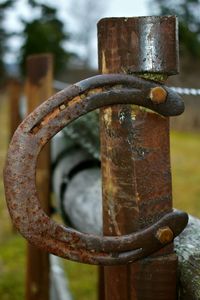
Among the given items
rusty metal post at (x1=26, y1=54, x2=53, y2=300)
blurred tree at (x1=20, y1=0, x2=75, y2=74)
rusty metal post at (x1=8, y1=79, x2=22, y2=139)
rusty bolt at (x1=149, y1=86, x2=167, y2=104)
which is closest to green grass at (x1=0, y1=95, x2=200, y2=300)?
rusty metal post at (x1=26, y1=54, x2=53, y2=300)

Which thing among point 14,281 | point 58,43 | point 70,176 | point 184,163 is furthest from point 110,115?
point 58,43

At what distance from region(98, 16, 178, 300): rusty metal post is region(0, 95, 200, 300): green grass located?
2.32 m

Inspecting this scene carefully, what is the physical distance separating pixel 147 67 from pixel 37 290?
6.54ft

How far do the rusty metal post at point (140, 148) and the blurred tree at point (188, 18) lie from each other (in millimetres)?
17233

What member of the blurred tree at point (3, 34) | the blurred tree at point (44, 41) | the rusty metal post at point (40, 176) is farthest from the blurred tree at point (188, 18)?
the rusty metal post at point (40, 176)

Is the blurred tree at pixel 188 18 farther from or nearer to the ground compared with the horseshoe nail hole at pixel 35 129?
farther from the ground

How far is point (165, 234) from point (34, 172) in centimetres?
24

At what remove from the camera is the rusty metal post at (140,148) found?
828 mm

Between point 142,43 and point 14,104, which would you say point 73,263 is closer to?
point 14,104

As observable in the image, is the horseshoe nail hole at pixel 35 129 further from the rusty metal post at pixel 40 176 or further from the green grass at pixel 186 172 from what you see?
the green grass at pixel 186 172

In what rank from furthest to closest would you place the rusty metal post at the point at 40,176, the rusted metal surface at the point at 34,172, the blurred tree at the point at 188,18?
1. the blurred tree at the point at 188,18
2. the rusty metal post at the point at 40,176
3. the rusted metal surface at the point at 34,172

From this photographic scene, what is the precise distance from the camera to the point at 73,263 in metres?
3.64

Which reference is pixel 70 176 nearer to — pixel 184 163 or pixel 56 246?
pixel 56 246

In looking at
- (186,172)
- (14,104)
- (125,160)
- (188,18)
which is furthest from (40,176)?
(188,18)
